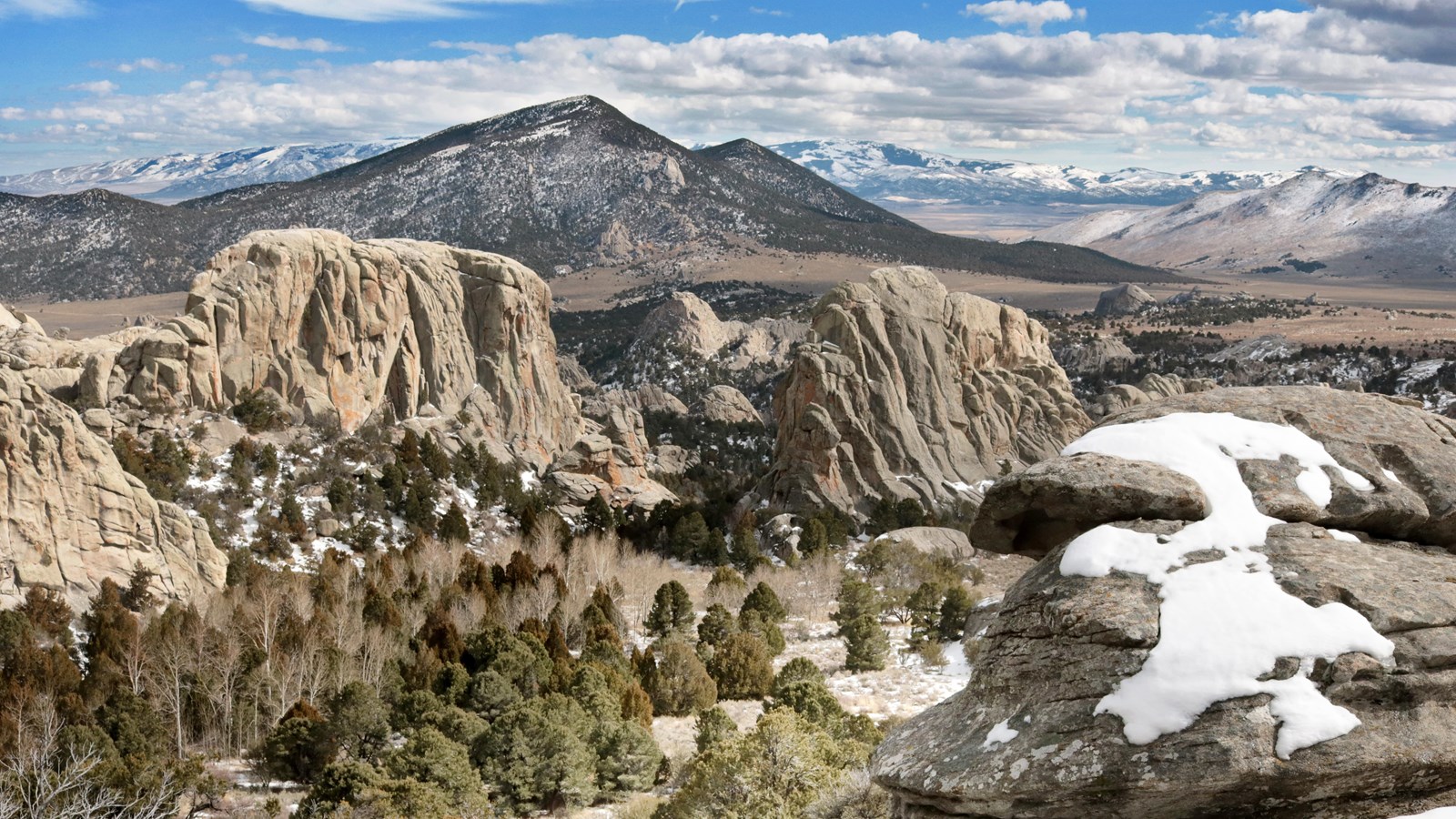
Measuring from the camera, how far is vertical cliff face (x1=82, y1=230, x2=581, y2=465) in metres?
85.4

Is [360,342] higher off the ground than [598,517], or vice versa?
[360,342]

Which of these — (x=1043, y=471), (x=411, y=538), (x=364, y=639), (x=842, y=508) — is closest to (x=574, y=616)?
(x=364, y=639)

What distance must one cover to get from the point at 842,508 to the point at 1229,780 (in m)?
81.0

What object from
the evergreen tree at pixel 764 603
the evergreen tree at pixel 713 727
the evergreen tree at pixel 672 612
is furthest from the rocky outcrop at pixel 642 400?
the evergreen tree at pixel 713 727

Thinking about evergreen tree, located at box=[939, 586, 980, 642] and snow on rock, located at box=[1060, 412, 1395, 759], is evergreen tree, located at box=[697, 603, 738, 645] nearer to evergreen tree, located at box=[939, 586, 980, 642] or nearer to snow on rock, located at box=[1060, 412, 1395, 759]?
evergreen tree, located at box=[939, 586, 980, 642]

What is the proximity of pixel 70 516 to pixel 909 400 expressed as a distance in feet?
231

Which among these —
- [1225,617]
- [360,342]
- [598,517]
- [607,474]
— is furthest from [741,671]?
[360,342]

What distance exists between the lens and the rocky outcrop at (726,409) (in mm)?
143875

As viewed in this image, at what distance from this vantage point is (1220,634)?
12.2 m

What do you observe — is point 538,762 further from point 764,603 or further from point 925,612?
point 925,612

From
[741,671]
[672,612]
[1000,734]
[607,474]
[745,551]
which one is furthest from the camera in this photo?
[607,474]

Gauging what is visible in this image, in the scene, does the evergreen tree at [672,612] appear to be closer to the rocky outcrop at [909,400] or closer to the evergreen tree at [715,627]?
the evergreen tree at [715,627]

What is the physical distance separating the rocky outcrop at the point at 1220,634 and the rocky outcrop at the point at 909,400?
3053 inches

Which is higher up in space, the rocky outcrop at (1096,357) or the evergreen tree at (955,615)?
the rocky outcrop at (1096,357)
